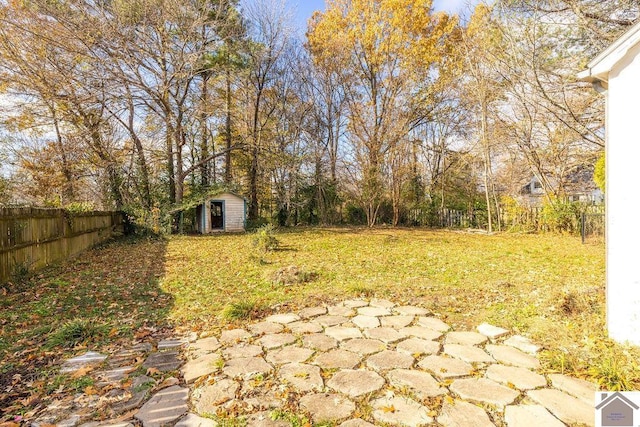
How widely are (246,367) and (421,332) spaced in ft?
5.40

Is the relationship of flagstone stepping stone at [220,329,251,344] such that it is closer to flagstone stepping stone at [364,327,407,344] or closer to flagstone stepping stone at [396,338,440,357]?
flagstone stepping stone at [364,327,407,344]

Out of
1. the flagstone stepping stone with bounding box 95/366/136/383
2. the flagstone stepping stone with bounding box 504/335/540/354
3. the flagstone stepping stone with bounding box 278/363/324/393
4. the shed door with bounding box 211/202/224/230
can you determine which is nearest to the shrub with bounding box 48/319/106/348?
the flagstone stepping stone with bounding box 95/366/136/383

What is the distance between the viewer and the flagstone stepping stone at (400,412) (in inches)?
73.5

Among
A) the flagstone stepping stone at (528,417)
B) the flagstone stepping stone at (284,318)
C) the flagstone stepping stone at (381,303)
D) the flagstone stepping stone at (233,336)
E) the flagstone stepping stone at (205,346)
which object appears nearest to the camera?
the flagstone stepping stone at (528,417)

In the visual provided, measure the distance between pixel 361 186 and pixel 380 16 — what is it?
769 centimetres

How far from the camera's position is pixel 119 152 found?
12.5m

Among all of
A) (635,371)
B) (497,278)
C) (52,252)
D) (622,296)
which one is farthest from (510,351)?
(52,252)

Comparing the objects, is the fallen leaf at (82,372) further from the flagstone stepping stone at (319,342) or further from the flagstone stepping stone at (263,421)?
the flagstone stepping stone at (319,342)

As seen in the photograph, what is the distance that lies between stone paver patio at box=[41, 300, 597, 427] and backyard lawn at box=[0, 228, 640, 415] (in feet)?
0.91

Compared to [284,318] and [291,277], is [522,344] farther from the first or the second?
[291,277]

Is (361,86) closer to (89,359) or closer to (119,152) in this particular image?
(119,152)

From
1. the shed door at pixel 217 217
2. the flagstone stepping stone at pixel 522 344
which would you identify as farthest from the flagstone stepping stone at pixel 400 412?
the shed door at pixel 217 217

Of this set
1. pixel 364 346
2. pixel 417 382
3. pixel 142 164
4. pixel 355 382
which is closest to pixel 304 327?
pixel 364 346

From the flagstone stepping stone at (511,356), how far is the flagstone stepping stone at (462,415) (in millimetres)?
764
